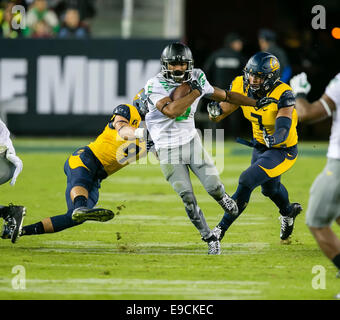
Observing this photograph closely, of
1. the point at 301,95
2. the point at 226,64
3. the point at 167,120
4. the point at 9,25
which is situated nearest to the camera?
the point at 301,95

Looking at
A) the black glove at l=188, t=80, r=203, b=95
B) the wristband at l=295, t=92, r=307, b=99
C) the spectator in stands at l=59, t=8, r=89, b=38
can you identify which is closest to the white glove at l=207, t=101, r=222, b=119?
the black glove at l=188, t=80, r=203, b=95

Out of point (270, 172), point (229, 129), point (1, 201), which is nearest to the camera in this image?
point (270, 172)

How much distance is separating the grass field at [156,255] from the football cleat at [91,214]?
0.33 metres

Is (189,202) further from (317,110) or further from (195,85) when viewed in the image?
(317,110)

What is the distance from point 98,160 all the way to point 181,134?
0.83 m

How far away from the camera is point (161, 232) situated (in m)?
7.66

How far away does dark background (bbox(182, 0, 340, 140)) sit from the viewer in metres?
16.6

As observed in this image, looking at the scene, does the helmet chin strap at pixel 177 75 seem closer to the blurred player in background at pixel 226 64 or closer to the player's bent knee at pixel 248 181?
the player's bent knee at pixel 248 181

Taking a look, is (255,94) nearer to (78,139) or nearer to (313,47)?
(78,139)

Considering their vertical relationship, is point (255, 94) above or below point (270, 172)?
above

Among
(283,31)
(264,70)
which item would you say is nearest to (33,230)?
(264,70)

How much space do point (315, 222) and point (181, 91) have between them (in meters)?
1.83

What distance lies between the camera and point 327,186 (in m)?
5.10
